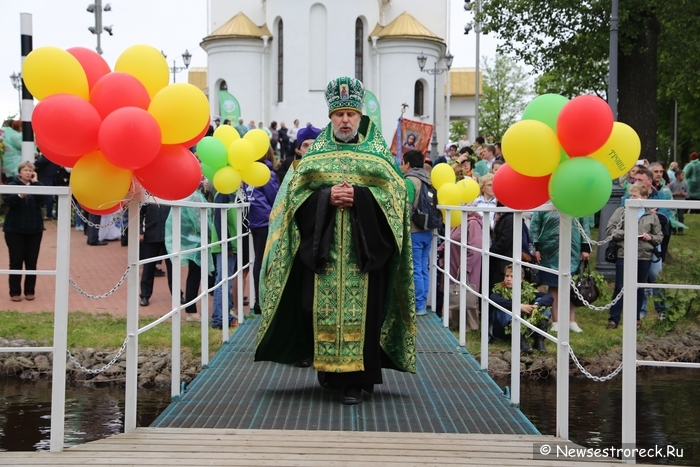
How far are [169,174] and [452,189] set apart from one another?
19.4 ft

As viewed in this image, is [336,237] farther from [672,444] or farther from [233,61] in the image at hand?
[233,61]

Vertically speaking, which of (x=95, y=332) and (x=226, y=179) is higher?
(x=226, y=179)

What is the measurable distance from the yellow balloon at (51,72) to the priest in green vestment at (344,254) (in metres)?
2.06

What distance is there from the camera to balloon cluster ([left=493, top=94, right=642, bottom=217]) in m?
5.49

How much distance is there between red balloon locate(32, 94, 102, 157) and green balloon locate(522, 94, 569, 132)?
2.46 metres

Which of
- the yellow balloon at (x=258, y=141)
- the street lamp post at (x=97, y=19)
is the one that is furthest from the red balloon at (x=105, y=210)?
the street lamp post at (x=97, y=19)

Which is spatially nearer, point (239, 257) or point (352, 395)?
point (352, 395)

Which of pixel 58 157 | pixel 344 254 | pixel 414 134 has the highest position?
pixel 414 134

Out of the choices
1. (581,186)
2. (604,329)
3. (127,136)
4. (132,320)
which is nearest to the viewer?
(127,136)

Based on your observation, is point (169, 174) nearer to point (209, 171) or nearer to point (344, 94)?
point (344, 94)

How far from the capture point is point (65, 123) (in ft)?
17.0

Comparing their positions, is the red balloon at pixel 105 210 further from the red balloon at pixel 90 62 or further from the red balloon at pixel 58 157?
the red balloon at pixel 90 62

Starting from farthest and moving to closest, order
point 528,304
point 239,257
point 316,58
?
point 316,58, point 239,257, point 528,304

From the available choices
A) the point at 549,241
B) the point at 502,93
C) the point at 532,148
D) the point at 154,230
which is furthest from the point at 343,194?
the point at 502,93
